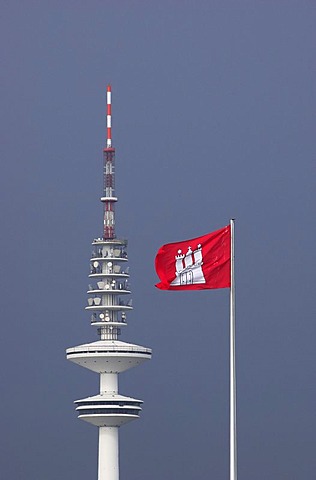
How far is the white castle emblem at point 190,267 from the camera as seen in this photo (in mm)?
114625

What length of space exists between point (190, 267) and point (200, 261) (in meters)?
0.67

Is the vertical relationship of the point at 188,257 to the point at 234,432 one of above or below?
above

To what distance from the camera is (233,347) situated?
112 meters

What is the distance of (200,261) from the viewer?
11462 centimetres

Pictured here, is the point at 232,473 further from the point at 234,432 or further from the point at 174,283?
the point at 174,283

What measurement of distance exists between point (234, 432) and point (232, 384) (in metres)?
2.65

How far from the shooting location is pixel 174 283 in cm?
11588

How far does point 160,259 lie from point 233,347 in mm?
7359

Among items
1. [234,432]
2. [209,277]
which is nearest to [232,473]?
[234,432]

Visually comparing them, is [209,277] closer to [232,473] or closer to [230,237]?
[230,237]

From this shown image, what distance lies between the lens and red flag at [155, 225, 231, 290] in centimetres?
11444

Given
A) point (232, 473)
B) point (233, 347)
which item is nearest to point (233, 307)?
point (233, 347)

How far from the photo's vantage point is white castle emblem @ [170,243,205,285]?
114625 mm

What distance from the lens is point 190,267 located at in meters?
115
